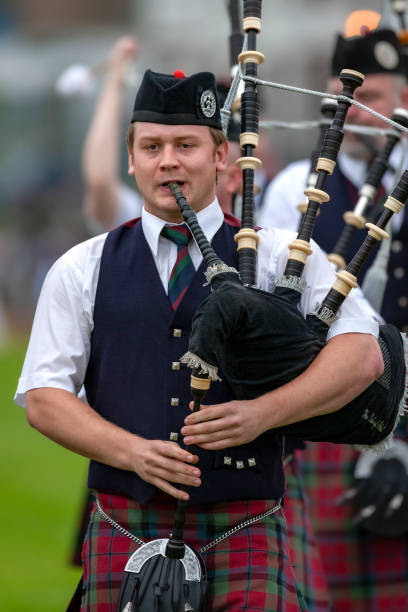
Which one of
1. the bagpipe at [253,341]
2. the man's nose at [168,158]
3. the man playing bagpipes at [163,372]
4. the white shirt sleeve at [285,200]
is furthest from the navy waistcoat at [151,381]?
the white shirt sleeve at [285,200]

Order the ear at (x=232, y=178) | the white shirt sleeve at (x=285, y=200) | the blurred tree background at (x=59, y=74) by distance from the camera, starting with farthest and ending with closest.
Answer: the blurred tree background at (x=59, y=74)
the white shirt sleeve at (x=285, y=200)
the ear at (x=232, y=178)

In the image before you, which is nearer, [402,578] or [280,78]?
[402,578]

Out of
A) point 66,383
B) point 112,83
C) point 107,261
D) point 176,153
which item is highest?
point 112,83

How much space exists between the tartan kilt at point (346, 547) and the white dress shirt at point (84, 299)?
1.75 m

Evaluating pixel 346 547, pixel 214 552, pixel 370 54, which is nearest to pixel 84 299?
pixel 214 552

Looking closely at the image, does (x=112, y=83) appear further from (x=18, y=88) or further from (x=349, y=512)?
(x=18, y=88)

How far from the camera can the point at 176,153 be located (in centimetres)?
312

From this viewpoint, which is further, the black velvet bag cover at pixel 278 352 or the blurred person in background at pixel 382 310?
the blurred person in background at pixel 382 310

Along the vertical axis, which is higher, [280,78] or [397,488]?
[280,78]

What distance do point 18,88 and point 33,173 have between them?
3191 mm

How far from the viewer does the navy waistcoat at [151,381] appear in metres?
3.07

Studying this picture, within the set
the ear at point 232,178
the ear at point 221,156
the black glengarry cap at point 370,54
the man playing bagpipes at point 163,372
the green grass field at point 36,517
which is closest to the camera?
the man playing bagpipes at point 163,372

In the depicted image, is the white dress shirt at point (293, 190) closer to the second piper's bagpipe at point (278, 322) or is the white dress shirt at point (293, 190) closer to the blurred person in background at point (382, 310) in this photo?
the blurred person in background at point (382, 310)

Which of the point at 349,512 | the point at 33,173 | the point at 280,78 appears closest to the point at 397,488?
the point at 349,512
